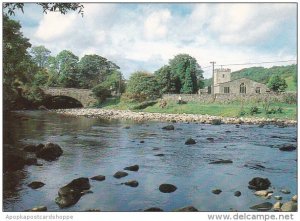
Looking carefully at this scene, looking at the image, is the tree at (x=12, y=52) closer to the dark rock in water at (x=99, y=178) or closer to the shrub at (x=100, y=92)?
the dark rock in water at (x=99, y=178)

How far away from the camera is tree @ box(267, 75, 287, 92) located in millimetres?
21016

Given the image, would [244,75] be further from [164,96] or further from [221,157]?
[221,157]

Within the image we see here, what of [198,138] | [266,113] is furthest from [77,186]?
[266,113]

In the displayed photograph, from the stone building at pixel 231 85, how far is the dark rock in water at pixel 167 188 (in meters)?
20.7

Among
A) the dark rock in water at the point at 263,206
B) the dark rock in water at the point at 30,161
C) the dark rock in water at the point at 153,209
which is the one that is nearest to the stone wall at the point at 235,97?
the dark rock in water at the point at 30,161

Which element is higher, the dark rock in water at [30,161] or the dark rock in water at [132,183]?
the dark rock in water at [30,161]

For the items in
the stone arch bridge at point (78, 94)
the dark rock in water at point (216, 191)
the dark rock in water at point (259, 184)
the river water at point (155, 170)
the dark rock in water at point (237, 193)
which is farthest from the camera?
the stone arch bridge at point (78, 94)

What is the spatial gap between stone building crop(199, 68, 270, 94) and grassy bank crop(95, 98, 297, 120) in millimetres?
3067

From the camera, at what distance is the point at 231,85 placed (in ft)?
107

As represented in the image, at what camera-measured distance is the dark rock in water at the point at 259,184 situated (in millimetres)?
7676

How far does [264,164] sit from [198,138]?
181 inches

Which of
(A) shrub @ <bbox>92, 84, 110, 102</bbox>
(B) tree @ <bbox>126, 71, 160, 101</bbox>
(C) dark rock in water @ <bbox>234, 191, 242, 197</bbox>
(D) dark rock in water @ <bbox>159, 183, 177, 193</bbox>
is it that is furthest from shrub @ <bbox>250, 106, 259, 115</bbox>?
(D) dark rock in water @ <bbox>159, 183, 177, 193</bbox>

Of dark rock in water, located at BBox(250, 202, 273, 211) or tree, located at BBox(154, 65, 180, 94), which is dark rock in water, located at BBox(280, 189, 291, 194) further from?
tree, located at BBox(154, 65, 180, 94)

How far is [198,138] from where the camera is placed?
562 inches
